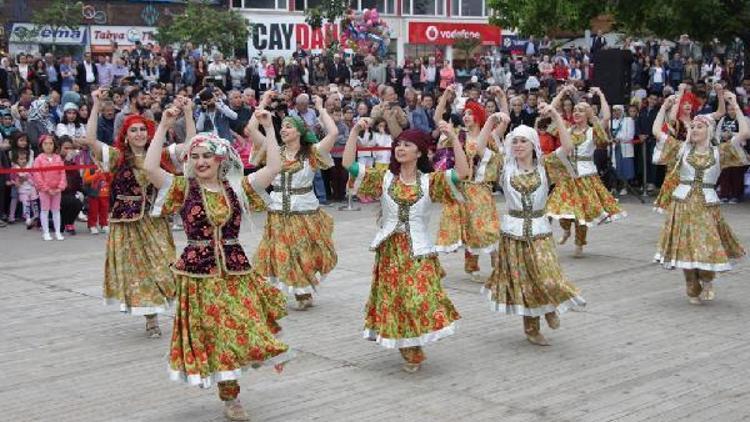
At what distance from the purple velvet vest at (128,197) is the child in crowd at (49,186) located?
21.3ft

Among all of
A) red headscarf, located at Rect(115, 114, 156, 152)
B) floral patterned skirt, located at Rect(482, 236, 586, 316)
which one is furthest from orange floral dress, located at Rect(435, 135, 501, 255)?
red headscarf, located at Rect(115, 114, 156, 152)

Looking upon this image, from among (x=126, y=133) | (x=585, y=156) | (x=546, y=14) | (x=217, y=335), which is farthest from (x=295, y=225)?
(x=546, y=14)

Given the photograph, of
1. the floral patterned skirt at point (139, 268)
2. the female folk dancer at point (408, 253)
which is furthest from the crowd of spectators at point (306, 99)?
the female folk dancer at point (408, 253)

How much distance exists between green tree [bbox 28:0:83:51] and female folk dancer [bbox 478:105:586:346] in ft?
82.6

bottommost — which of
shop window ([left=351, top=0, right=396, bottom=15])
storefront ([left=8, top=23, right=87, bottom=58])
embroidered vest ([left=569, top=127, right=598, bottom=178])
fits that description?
embroidered vest ([left=569, top=127, right=598, bottom=178])

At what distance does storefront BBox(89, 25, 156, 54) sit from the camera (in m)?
36.8

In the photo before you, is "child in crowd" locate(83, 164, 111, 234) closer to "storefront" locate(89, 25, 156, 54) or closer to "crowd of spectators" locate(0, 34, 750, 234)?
"crowd of spectators" locate(0, 34, 750, 234)

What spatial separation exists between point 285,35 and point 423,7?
29.5 feet

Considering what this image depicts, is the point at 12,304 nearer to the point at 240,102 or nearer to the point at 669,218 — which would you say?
the point at 669,218

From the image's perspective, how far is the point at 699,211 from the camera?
10.3 meters

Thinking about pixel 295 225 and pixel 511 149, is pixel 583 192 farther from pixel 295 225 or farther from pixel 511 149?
pixel 511 149

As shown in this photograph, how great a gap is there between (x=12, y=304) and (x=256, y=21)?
3286cm

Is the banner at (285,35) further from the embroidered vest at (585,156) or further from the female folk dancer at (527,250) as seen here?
the female folk dancer at (527,250)

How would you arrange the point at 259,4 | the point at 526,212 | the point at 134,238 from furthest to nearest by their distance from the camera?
the point at 259,4 → the point at 134,238 → the point at 526,212
